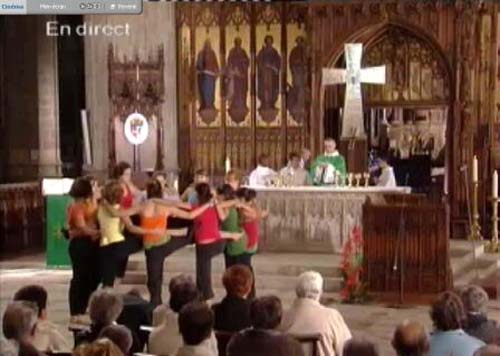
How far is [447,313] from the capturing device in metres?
4.99

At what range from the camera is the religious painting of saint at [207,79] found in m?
15.5

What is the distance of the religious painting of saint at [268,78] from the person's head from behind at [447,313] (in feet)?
34.1

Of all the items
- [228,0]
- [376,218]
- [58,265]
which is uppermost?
[228,0]

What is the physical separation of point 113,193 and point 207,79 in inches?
298

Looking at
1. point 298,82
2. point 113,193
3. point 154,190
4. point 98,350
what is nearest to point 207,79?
point 298,82

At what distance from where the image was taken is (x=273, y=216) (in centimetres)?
1229

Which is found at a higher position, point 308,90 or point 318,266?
point 308,90

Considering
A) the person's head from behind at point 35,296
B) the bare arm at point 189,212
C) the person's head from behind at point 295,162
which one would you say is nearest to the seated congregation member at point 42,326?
the person's head from behind at point 35,296

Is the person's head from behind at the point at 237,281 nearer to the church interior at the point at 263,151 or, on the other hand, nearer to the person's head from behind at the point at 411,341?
the person's head from behind at the point at 411,341

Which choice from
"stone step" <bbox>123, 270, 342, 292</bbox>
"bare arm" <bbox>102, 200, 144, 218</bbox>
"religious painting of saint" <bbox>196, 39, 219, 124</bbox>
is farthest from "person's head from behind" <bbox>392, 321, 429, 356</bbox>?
"religious painting of saint" <bbox>196, 39, 219, 124</bbox>

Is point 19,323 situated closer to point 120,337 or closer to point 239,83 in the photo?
point 120,337

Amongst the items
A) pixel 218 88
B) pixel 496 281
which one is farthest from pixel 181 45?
pixel 496 281

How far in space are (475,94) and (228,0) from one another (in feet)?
12.8

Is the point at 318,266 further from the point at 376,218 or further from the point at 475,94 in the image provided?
the point at 475,94
